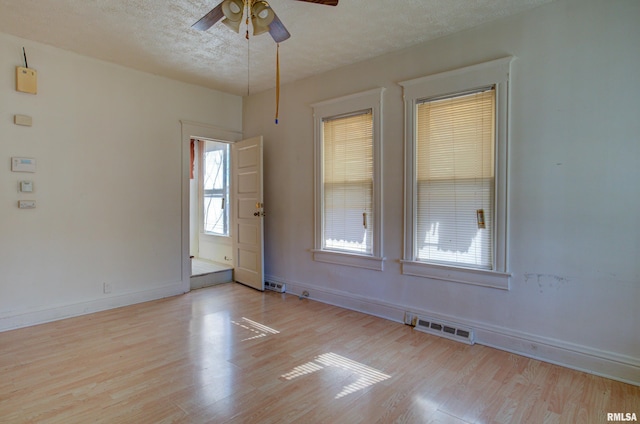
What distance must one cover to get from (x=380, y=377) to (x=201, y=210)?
5416 millimetres

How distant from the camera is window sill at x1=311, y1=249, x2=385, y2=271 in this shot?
3756 mm

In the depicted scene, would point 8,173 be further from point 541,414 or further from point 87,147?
point 541,414

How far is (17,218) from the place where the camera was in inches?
133

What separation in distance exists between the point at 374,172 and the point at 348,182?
415 millimetres

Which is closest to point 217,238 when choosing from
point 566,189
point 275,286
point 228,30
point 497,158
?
point 275,286

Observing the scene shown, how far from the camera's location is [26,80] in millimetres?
3389

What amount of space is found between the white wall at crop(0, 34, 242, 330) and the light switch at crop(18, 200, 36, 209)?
0.04 m

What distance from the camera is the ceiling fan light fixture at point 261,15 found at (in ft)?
7.15

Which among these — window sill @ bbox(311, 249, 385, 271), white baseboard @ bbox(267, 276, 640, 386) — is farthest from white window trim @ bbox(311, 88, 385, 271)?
white baseboard @ bbox(267, 276, 640, 386)

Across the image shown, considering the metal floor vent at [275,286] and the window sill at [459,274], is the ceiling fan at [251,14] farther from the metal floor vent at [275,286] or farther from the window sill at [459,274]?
the metal floor vent at [275,286]

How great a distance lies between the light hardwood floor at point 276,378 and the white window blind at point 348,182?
1007 millimetres

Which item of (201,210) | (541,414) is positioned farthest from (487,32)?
(201,210)

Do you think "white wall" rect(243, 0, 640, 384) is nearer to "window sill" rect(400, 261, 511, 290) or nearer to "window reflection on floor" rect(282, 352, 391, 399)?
"window sill" rect(400, 261, 511, 290)

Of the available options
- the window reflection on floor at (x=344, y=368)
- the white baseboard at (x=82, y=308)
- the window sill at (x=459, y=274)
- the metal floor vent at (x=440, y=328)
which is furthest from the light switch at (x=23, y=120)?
the metal floor vent at (x=440, y=328)
